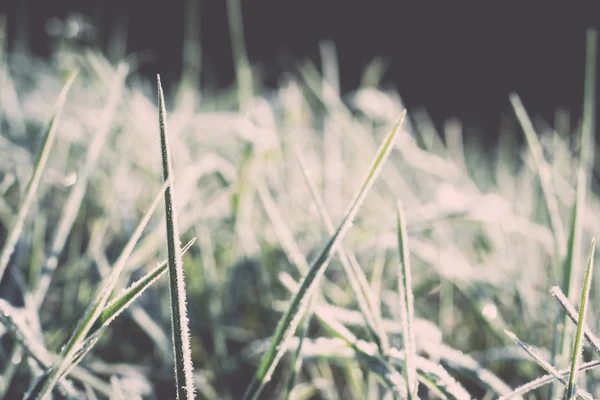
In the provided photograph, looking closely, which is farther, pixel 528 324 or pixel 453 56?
pixel 453 56

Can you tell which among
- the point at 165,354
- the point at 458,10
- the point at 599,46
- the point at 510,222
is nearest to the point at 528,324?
the point at 510,222

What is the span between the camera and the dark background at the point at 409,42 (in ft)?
5.43

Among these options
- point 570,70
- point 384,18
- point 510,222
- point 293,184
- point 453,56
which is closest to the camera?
point 510,222

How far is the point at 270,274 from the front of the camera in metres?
0.49

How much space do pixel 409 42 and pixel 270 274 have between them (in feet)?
5.49

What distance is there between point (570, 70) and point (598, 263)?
139 cm

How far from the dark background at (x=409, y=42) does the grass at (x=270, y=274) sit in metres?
1.10

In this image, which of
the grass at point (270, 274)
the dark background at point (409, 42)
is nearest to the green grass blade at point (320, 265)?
the grass at point (270, 274)

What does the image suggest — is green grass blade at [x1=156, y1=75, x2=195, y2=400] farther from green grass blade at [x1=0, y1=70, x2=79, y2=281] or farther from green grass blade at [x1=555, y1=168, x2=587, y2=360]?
green grass blade at [x1=555, y1=168, x2=587, y2=360]

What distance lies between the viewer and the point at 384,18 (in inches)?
79.4

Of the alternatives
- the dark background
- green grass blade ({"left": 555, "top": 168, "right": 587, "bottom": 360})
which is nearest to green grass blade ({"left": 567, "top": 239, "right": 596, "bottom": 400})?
green grass blade ({"left": 555, "top": 168, "right": 587, "bottom": 360})

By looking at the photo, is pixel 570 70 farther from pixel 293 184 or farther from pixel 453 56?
pixel 293 184

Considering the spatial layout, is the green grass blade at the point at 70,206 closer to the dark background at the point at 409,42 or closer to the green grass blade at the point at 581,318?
the green grass blade at the point at 581,318

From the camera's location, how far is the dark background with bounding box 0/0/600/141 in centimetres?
166
